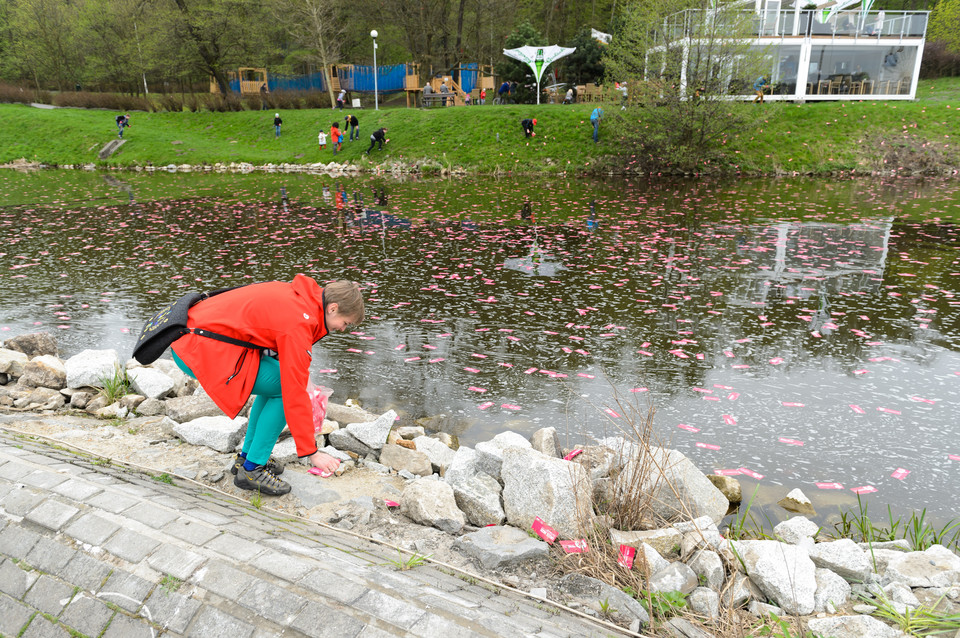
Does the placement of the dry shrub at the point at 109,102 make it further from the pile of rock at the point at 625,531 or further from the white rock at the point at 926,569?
the white rock at the point at 926,569

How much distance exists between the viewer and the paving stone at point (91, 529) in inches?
103

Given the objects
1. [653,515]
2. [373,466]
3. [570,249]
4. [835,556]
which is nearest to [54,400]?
[373,466]

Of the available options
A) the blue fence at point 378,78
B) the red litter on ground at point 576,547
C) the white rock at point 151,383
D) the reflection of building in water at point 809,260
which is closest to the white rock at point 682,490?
the red litter on ground at point 576,547

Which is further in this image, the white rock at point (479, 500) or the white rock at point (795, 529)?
the white rock at point (795, 529)

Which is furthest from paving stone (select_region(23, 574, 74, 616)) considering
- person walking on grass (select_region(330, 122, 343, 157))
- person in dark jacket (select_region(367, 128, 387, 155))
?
person walking on grass (select_region(330, 122, 343, 157))

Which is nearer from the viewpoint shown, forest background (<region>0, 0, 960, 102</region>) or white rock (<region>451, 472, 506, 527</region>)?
white rock (<region>451, 472, 506, 527</region>)

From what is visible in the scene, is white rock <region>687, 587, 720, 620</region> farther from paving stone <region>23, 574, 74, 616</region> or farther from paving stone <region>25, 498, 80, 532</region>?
paving stone <region>25, 498, 80, 532</region>

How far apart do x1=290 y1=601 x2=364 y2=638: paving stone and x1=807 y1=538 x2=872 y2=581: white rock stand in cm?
266

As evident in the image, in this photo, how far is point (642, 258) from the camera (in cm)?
1178

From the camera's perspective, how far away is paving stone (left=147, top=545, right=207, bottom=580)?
95.8 inches

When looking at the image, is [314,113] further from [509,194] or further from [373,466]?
[373,466]

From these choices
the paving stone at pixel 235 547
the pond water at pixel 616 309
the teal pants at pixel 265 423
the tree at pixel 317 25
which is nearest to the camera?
the paving stone at pixel 235 547

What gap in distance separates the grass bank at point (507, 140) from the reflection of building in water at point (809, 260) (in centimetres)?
1283

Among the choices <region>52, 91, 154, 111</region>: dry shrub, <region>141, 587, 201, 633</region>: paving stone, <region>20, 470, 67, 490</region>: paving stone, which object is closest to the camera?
<region>141, 587, 201, 633</region>: paving stone
